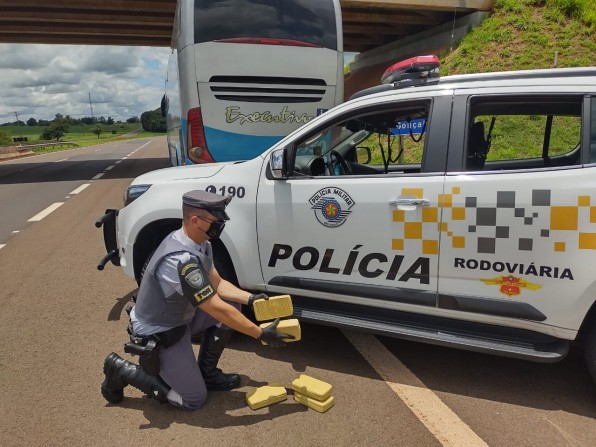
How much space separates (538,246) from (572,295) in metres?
0.32

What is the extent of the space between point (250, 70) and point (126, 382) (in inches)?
191

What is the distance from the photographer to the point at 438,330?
2.97 meters

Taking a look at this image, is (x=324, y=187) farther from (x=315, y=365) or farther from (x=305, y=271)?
(x=315, y=365)

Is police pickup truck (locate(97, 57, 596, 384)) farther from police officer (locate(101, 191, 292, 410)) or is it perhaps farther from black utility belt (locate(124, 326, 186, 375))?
black utility belt (locate(124, 326, 186, 375))

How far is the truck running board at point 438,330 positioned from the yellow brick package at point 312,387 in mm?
420

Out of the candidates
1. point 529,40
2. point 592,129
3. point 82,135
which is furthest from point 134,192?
point 82,135

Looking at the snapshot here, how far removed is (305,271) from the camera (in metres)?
3.33

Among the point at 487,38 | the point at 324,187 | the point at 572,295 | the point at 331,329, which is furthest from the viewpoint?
the point at 487,38

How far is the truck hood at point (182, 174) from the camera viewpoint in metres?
3.69

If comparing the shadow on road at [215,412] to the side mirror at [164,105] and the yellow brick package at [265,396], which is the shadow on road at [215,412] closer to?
the yellow brick package at [265,396]

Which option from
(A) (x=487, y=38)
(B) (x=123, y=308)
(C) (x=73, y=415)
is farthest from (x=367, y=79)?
(C) (x=73, y=415)

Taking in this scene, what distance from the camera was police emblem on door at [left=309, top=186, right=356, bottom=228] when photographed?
3.12 metres

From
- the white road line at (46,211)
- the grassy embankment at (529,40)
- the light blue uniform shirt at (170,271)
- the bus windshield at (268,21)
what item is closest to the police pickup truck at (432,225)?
the light blue uniform shirt at (170,271)

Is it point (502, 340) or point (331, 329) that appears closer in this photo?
point (502, 340)
